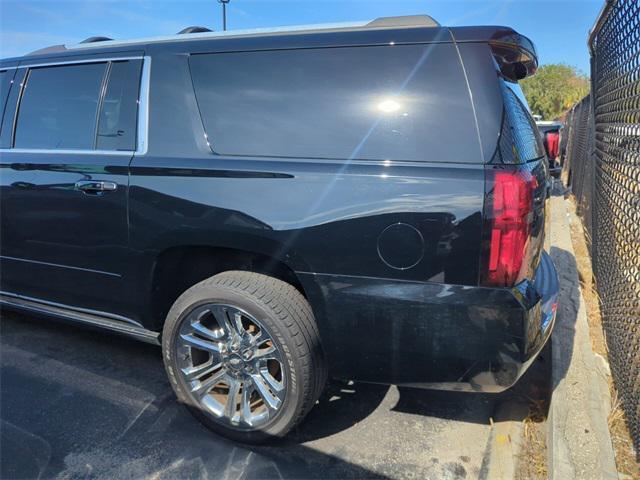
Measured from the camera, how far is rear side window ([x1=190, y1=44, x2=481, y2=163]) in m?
2.03

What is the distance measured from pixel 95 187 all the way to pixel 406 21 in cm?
186

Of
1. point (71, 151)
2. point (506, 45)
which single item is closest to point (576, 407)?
point (506, 45)

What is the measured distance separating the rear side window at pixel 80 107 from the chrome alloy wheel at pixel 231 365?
1.08m

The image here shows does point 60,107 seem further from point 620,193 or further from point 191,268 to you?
point 620,193

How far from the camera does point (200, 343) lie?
99.7 inches

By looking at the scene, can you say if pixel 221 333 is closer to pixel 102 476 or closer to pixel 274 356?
pixel 274 356

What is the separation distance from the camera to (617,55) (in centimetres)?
330

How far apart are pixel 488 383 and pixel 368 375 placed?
1.77 feet

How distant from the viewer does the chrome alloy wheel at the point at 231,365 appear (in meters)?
2.42

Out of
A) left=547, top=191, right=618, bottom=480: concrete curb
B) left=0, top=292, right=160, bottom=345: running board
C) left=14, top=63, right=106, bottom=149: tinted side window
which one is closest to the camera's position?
left=547, top=191, right=618, bottom=480: concrete curb

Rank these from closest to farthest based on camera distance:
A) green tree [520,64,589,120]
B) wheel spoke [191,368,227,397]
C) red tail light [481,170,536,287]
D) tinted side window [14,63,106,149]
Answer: red tail light [481,170,536,287] < wheel spoke [191,368,227,397] < tinted side window [14,63,106,149] < green tree [520,64,589,120]

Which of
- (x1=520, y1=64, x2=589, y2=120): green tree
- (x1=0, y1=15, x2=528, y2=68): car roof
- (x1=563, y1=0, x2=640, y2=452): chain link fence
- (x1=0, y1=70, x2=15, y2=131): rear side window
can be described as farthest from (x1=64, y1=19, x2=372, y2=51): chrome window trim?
(x1=520, y1=64, x2=589, y2=120): green tree

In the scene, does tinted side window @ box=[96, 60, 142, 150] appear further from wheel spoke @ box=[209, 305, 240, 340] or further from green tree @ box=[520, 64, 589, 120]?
green tree @ box=[520, 64, 589, 120]

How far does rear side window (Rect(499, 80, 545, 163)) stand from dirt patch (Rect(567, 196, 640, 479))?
1477 mm
